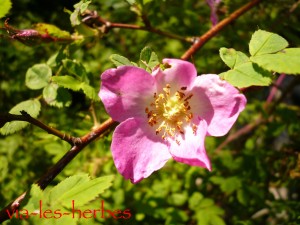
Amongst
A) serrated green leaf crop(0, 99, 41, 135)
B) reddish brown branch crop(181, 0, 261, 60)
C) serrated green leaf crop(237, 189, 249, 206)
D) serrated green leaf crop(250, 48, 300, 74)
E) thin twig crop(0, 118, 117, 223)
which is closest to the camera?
serrated green leaf crop(250, 48, 300, 74)

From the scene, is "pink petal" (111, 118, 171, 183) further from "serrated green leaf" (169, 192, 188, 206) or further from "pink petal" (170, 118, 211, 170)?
"serrated green leaf" (169, 192, 188, 206)

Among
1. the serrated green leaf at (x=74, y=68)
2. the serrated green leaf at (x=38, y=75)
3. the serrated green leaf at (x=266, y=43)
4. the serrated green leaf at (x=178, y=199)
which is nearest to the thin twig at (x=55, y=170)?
the serrated green leaf at (x=74, y=68)

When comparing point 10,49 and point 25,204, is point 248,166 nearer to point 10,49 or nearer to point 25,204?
point 25,204

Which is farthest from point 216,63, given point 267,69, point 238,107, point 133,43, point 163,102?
point 267,69

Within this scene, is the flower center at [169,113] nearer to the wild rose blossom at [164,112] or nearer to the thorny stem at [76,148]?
the wild rose blossom at [164,112]

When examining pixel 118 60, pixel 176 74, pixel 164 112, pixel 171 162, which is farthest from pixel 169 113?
pixel 171 162

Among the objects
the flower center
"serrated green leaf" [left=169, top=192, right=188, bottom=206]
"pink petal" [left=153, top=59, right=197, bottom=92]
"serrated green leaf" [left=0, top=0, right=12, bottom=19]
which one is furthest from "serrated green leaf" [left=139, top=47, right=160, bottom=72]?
"serrated green leaf" [left=169, top=192, right=188, bottom=206]
